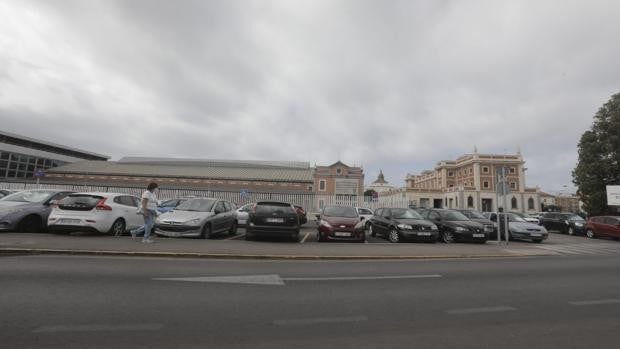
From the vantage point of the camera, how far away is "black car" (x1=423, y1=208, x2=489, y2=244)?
14.4 metres

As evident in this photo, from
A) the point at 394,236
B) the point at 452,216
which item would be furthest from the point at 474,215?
the point at 394,236

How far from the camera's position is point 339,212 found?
13906mm

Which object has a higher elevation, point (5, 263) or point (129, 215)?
point (129, 215)

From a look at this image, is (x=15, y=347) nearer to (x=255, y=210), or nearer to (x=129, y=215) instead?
(x=255, y=210)

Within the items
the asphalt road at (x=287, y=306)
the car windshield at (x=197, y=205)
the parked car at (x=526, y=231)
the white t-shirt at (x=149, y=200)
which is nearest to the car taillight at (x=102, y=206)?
the white t-shirt at (x=149, y=200)

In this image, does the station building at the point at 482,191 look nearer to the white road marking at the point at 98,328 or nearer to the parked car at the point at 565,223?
the parked car at the point at 565,223

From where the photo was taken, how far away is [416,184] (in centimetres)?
11231

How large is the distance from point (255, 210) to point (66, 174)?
69484 mm

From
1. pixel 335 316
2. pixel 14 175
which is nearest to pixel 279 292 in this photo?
pixel 335 316

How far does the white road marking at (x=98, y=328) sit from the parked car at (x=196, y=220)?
7.83 meters

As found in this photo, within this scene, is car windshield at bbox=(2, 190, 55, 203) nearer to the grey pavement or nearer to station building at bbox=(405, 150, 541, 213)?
the grey pavement

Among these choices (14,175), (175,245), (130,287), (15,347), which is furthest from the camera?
(14,175)

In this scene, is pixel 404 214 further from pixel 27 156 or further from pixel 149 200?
pixel 27 156

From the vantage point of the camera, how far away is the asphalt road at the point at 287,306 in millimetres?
3568
